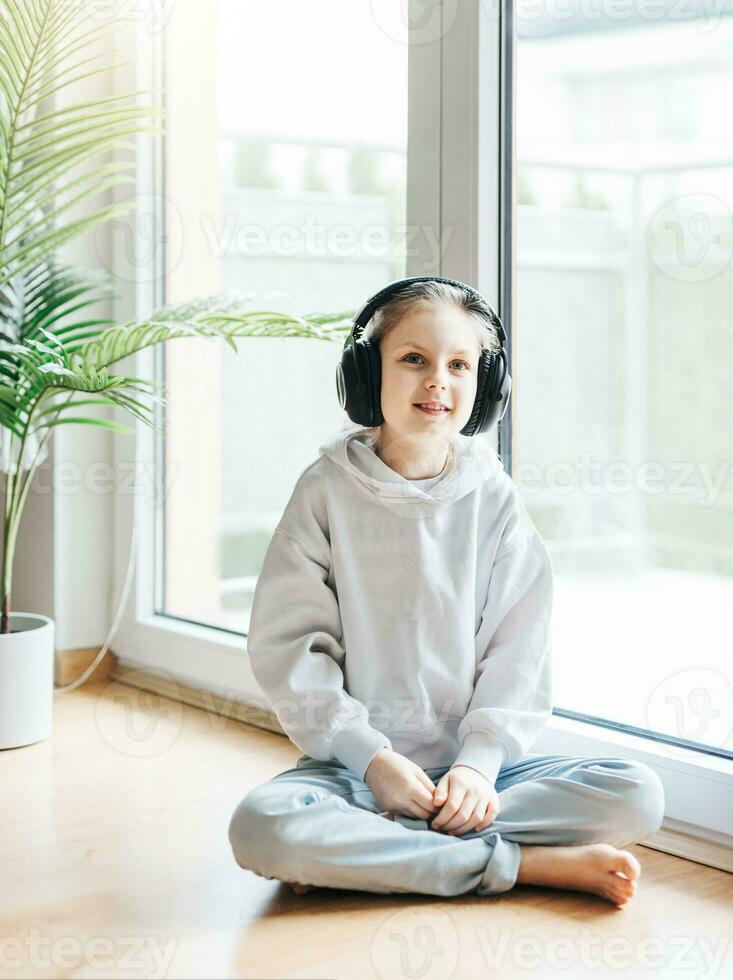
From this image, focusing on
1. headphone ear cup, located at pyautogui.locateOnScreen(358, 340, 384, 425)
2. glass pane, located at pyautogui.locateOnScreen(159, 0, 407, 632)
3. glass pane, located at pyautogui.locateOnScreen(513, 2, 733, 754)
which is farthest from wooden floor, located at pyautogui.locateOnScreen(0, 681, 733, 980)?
glass pane, located at pyautogui.locateOnScreen(159, 0, 407, 632)

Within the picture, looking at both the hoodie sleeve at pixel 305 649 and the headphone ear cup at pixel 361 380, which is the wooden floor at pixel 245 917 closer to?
the hoodie sleeve at pixel 305 649

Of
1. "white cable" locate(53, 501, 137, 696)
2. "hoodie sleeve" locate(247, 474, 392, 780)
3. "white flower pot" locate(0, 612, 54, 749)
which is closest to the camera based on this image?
"hoodie sleeve" locate(247, 474, 392, 780)

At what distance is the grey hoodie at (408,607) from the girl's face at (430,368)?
9cm

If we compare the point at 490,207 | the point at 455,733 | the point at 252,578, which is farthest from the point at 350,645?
the point at 252,578

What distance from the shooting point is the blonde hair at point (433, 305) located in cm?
143

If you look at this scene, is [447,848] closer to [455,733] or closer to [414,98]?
[455,733]

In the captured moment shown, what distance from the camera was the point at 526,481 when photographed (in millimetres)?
1719

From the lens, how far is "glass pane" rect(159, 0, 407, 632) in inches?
77.0

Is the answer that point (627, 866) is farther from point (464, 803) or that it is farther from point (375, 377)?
point (375, 377)

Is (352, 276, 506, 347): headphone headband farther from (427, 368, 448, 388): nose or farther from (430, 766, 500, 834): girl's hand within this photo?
(430, 766, 500, 834): girl's hand

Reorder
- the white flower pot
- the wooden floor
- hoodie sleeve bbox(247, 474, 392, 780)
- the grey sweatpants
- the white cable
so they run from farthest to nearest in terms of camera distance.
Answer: the white cable < the white flower pot < hoodie sleeve bbox(247, 474, 392, 780) < the grey sweatpants < the wooden floor

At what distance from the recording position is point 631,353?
1.58 metres

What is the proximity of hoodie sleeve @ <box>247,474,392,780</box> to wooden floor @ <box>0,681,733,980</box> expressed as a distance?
17 centimetres

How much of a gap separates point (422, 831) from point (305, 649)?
257mm
